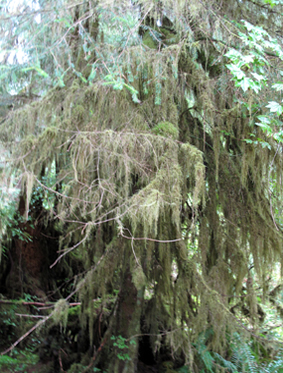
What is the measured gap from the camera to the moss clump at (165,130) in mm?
2781

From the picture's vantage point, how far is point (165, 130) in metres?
2.79

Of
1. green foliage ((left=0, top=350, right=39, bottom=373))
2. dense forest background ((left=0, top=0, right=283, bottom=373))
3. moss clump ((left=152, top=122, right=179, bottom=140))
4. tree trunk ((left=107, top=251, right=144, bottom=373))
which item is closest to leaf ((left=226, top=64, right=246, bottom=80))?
dense forest background ((left=0, top=0, right=283, bottom=373))

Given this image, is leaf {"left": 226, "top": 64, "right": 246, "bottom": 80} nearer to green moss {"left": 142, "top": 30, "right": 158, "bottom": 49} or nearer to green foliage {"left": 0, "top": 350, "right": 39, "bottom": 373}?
green moss {"left": 142, "top": 30, "right": 158, "bottom": 49}

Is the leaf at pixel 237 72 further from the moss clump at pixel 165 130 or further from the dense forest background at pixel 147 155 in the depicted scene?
the moss clump at pixel 165 130

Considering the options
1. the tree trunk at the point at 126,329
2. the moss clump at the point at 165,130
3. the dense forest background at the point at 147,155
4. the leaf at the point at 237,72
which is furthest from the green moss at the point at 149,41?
the tree trunk at the point at 126,329

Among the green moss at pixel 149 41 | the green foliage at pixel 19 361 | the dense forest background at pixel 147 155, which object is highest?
the green moss at pixel 149 41

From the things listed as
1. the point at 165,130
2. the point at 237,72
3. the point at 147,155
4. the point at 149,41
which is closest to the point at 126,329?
the point at 147,155

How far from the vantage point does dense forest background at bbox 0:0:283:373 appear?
8.54 ft

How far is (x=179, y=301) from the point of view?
344 centimetres

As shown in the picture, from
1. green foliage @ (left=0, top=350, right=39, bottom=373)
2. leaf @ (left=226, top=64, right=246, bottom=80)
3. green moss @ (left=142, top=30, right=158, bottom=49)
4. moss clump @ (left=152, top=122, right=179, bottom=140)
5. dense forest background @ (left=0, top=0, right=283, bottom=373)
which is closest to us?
leaf @ (left=226, top=64, right=246, bottom=80)

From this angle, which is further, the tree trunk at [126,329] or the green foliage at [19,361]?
the green foliage at [19,361]

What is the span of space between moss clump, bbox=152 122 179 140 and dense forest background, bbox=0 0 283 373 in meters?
0.01

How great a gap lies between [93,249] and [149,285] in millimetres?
799

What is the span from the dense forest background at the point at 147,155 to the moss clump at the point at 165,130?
0.01 metres
